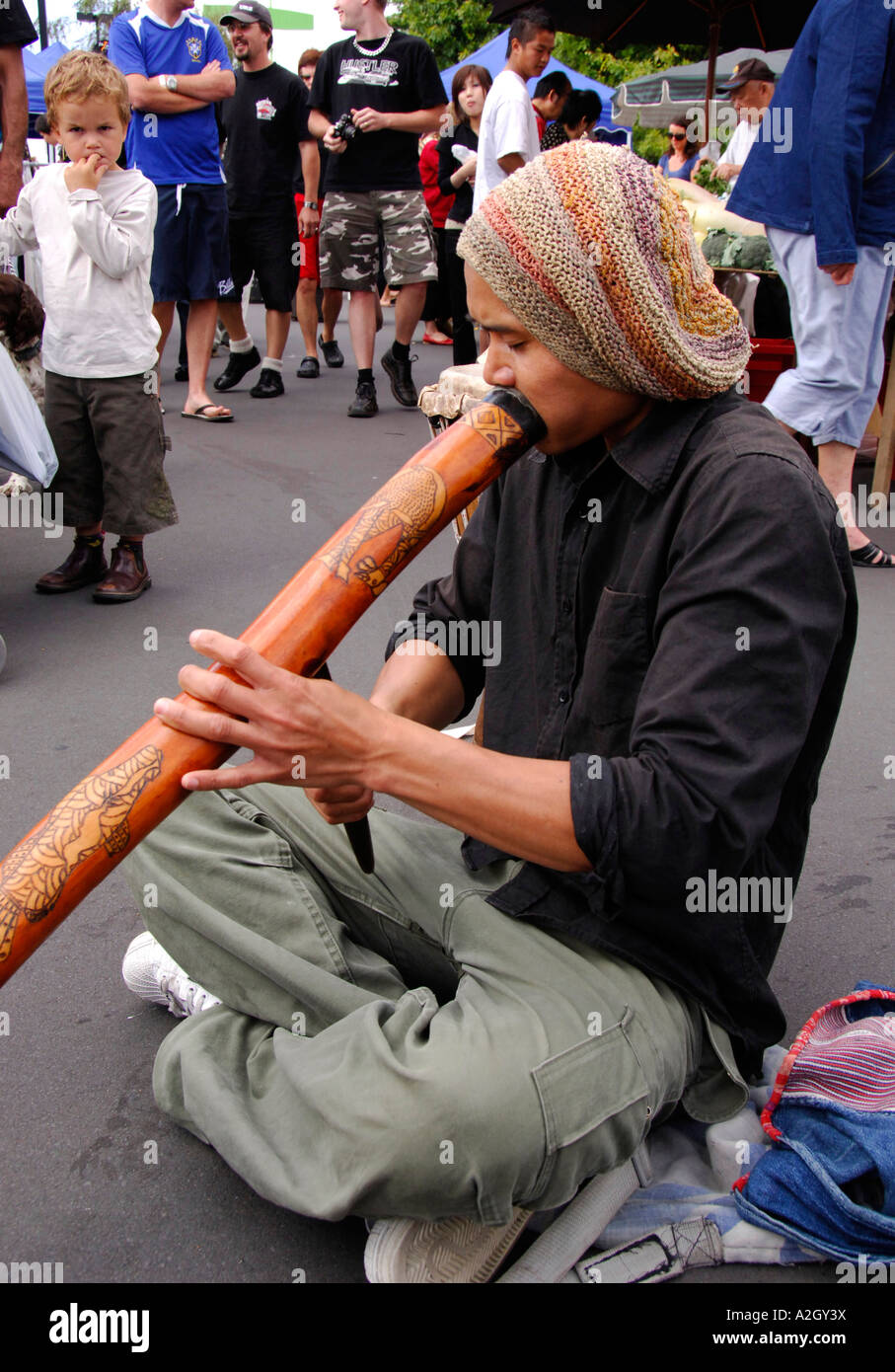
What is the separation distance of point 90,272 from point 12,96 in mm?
1388

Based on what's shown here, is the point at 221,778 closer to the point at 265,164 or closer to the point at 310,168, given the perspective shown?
the point at 265,164

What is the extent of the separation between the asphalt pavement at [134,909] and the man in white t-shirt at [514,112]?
1.73 m

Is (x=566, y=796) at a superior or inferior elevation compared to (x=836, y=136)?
inferior

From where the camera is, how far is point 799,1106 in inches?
69.6

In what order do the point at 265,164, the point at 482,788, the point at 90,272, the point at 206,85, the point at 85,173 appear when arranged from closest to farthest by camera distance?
the point at 482,788, the point at 85,173, the point at 90,272, the point at 206,85, the point at 265,164

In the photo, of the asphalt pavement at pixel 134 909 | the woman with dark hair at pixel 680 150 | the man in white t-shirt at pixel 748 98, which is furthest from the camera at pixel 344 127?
the woman with dark hair at pixel 680 150

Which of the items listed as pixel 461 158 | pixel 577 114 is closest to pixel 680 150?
pixel 461 158

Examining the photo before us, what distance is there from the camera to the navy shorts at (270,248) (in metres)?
7.45

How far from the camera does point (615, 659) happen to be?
162 centimetres

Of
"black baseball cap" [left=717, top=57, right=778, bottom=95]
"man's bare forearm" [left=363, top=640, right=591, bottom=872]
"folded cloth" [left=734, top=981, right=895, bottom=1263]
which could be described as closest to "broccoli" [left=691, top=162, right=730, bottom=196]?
"black baseball cap" [left=717, top=57, right=778, bottom=95]

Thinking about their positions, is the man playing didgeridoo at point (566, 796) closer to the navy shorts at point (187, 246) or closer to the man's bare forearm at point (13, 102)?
the man's bare forearm at point (13, 102)

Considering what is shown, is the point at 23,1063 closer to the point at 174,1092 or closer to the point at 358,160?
the point at 174,1092

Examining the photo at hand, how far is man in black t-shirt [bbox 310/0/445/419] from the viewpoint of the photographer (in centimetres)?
679

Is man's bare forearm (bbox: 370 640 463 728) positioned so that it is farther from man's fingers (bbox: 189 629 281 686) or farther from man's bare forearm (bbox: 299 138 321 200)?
man's bare forearm (bbox: 299 138 321 200)
